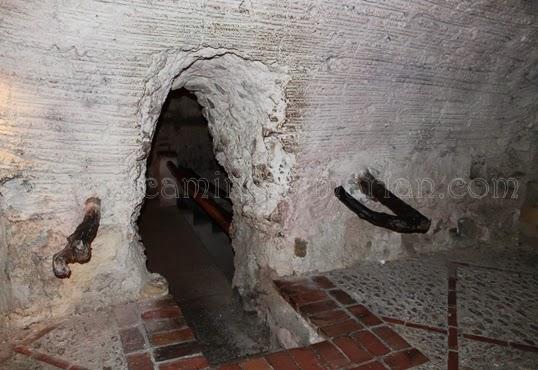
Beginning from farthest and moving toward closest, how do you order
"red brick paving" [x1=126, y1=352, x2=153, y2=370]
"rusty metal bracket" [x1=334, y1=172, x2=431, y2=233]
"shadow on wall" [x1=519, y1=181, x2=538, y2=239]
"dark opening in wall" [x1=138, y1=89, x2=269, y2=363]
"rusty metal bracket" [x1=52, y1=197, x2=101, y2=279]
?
1. "shadow on wall" [x1=519, y1=181, x2=538, y2=239]
2. "dark opening in wall" [x1=138, y1=89, x2=269, y2=363]
3. "rusty metal bracket" [x1=334, y1=172, x2=431, y2=233]
4. "red brick paving" [x1=126, y1=352, x2=153, y2=370]
5. "rusty metal bracket" [x1=52, y1=197, x2=101, y2=279]

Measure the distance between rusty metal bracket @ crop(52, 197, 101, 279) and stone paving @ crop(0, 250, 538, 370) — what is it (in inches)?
13.2

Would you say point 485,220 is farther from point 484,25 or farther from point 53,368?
point 53,368

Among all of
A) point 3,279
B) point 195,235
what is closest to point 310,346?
point 3,279

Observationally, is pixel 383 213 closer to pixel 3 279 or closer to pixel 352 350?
pixel 352 350

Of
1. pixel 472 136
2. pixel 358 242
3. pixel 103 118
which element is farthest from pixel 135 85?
pixel 472 136

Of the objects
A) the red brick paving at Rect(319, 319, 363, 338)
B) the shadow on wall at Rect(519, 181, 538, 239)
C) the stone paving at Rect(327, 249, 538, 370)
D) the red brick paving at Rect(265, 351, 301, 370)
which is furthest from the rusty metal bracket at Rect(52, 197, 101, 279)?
the shadow on wall at Rect(519, 181, 538, 239)

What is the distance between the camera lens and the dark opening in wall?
230 centimetres

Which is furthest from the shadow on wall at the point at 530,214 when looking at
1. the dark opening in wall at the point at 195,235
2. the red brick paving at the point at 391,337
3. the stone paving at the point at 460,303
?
the dark opening in wall at the point at 195,235

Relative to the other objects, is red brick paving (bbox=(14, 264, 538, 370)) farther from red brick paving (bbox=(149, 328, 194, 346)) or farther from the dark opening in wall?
the dark opening in wall

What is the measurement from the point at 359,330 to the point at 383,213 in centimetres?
53

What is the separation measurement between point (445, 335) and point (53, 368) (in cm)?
155

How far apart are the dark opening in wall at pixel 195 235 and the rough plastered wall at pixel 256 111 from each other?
0.33 meters

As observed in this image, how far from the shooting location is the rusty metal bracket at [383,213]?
5.48ft

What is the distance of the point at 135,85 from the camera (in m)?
1.36
